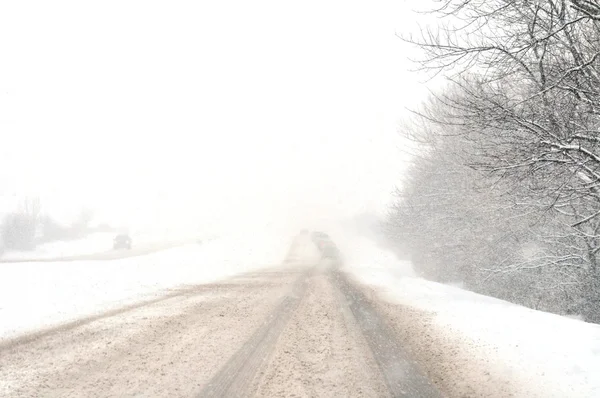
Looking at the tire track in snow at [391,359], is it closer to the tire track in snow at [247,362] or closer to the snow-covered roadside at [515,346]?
the snow-covered roadside at [515,346]

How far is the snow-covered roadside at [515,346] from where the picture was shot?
4383 mm

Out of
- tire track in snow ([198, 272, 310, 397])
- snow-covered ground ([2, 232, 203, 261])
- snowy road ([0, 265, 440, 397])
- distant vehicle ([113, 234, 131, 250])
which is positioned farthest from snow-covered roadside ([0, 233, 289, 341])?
snow-covered ground ([2, 232, 203, 261])

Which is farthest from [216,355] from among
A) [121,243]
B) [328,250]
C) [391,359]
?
[121,243]

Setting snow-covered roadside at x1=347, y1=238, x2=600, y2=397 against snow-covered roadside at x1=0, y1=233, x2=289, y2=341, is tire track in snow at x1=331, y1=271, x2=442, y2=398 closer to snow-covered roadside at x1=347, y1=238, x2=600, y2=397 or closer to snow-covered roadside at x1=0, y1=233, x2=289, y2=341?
snow-covered roadside at x1=347, y1=238, x2=600, y2=397

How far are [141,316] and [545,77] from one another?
28.0ft

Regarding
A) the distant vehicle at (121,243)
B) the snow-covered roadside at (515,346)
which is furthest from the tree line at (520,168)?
the distant vehicle at (121,243)

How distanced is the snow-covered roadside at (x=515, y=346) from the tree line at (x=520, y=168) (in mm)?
1759

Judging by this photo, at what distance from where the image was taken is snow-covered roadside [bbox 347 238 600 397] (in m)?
4.38

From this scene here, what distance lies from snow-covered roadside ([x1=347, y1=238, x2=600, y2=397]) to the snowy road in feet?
2.66

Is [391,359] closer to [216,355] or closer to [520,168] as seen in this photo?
[216,355]

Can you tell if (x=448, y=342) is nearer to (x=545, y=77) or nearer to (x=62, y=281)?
(x=545, y=77)

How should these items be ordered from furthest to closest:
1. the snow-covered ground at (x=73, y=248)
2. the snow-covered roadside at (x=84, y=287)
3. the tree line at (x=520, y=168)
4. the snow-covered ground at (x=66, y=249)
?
1. the snow-covered ground at (x=66, y=249)
2. the snow-covered ground at (x=73, y=248)
3. the snow-covered roadside at (x=84, y=287)
4. the tree line at (x=520, y=168)

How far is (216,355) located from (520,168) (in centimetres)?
584

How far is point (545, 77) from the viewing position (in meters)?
6.27
